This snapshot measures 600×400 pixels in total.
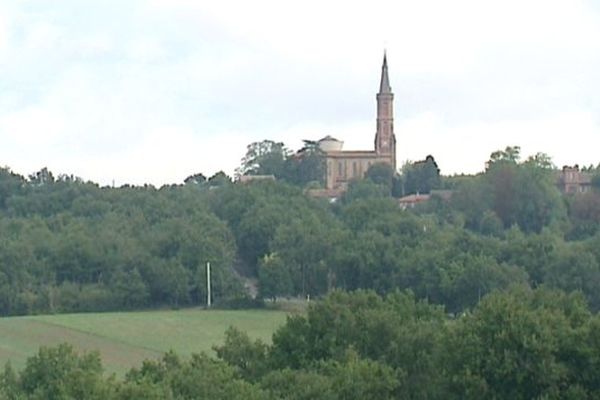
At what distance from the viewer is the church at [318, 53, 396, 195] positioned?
170500 mm

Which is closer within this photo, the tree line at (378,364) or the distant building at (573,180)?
the tree line at (378,364)

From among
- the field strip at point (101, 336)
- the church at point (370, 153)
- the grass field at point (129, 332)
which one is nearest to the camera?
the grass field at point (129, 332)

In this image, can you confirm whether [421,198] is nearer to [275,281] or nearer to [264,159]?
[264,159]

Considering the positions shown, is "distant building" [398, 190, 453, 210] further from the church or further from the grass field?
the grass field

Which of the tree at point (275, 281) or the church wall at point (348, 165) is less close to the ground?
the church wall at point (348, 165)

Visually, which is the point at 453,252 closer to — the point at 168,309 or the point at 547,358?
the point at 168,309

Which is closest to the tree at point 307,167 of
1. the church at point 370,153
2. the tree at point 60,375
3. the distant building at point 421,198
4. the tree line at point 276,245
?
the church at point 370,153

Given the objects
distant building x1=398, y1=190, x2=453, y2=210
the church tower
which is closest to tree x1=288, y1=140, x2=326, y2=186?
the church tower

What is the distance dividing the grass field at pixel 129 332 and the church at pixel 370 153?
78.0 metres

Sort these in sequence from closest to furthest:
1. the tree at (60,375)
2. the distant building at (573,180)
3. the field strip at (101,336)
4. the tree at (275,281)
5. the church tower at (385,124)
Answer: the tree at (60,375)
the field strip at (101,336)
the tree at (275,281)
the distant building at (573,180)
the church tower at (385,124)

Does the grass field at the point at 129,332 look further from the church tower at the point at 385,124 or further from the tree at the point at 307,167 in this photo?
the church tower at the point at 385,124

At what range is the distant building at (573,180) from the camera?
155 meters

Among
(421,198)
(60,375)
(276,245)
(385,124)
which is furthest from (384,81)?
(60,375)

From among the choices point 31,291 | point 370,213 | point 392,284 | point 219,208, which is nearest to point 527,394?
point 392,284
